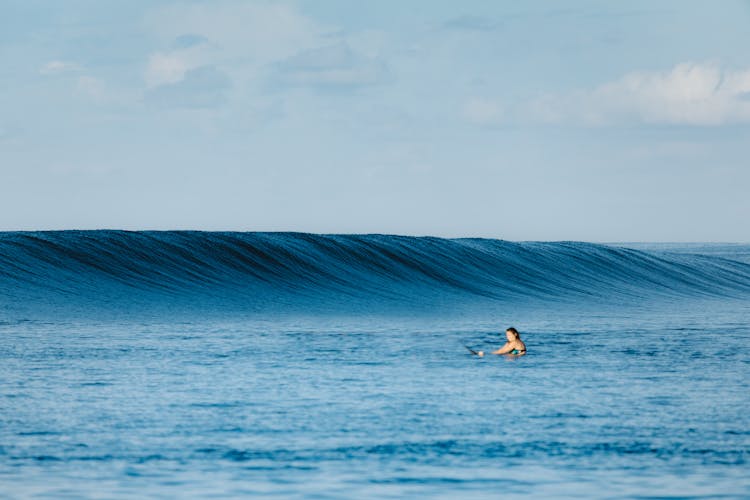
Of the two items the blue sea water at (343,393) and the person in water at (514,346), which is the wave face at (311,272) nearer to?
the blue sea water at (343,393)

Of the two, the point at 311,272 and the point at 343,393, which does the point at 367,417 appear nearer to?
the point at 343,393

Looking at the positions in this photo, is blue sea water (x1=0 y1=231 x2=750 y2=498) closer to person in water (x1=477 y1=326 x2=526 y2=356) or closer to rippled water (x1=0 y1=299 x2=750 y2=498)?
rippled water (x1=0 y1=299 x2=750 y2=498)

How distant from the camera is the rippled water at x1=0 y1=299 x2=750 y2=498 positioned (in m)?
6.29

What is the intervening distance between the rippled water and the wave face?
710 cm

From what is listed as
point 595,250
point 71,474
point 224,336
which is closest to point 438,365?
point 224,336

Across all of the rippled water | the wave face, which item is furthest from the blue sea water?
the wave face

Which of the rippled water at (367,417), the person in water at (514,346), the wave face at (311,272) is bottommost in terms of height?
the rippled water at (367,417)

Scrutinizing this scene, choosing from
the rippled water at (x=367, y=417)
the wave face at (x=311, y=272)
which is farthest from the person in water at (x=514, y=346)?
the wave face at (x=311, y=272)

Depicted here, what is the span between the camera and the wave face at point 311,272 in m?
21.3

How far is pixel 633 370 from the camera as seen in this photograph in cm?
1088

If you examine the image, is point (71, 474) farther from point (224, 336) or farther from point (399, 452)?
point (224, 336)

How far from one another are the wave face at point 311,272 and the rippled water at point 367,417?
710cm

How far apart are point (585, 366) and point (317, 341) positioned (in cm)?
409

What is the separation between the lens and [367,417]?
817cm
